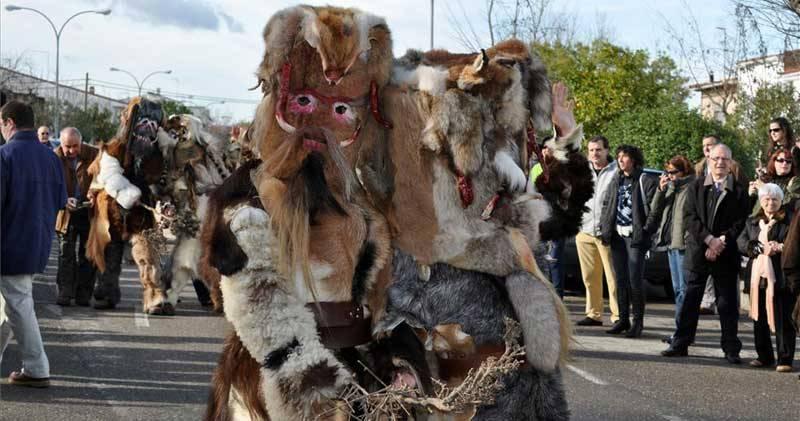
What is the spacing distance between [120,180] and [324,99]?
745cm

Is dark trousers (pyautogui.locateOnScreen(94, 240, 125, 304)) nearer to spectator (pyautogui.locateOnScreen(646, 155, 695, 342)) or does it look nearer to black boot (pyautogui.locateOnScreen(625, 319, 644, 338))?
black boot (pyautogui.locateOnScreen(625, 319, 644, 338))

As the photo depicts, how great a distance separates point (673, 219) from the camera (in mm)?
10492

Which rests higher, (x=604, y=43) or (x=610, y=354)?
(x=604, y=43)

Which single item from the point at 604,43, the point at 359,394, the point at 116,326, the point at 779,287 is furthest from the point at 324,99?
the point at 604,43

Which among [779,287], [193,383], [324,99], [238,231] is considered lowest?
[193,383]

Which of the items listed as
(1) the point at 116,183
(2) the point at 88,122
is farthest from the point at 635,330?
(2) the point at 88,122

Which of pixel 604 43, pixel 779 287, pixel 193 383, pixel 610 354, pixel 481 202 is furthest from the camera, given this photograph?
pixel 604 43

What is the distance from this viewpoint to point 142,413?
6973mm

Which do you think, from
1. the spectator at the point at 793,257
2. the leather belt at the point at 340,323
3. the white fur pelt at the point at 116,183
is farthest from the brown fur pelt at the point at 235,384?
the white fur pelt at the point at 116,183

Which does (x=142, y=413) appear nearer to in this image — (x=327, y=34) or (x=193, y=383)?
(x=193, y=383)

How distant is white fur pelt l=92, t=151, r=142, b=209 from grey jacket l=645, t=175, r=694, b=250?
5337 mm

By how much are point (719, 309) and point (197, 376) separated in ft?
15.3

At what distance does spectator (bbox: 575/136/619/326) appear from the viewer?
11.1 metres

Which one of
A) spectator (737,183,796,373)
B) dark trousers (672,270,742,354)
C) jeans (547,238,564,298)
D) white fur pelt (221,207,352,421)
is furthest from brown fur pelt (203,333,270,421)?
jeans (547,238,564,298)
